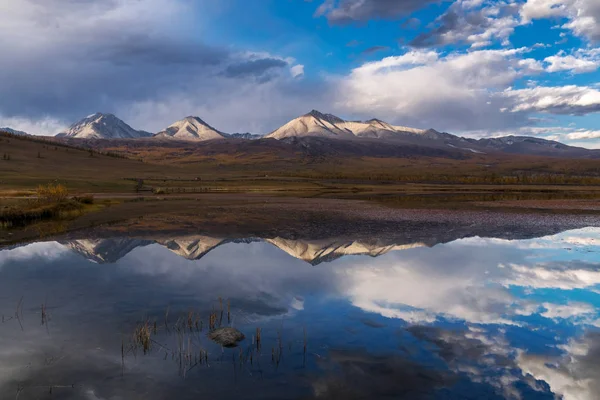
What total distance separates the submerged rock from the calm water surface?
232mm

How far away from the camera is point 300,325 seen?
15.4 m

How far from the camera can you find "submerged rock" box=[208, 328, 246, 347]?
13656 millimetres

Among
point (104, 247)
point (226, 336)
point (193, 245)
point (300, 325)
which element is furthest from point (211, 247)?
point (226, 336)

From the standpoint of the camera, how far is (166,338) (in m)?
14.2

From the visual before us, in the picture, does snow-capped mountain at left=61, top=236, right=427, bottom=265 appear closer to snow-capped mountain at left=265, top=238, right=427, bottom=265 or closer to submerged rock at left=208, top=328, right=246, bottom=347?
snow-capped mountain at left=265, top=238, right=427, bottom=265

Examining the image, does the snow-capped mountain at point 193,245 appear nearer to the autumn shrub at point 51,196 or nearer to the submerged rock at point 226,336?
the submerged rock at point 226,336

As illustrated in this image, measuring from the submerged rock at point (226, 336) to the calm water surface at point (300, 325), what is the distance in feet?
0.76

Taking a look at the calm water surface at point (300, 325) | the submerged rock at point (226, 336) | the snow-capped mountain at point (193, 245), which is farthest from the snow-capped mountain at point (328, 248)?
the submerged rock at point (226, 336)

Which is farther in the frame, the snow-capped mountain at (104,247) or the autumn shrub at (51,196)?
the autumn shrub at (51,196)

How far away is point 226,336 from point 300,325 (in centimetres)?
267

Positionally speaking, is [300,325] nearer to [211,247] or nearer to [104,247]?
[211,247]

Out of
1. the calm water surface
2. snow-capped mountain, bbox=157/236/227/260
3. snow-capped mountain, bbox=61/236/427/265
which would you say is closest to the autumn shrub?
snow-capped mountain, bbox=61/236/427/265

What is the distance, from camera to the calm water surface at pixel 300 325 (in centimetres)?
1134

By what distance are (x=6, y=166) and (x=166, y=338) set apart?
113 meters
